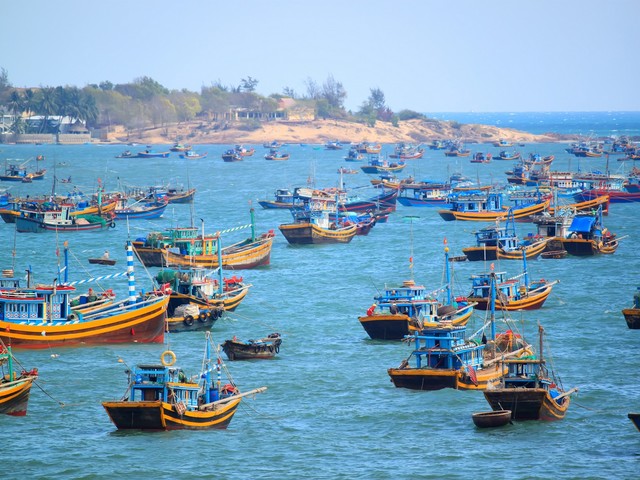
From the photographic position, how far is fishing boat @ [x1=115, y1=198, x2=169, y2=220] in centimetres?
11884

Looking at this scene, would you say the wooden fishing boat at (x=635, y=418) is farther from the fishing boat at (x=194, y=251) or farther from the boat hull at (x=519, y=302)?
the fishing boat at (x=194, y=251)

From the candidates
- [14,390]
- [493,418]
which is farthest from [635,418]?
[14,390]

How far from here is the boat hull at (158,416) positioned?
43.0m

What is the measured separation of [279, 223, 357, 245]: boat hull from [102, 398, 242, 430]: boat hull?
178ft

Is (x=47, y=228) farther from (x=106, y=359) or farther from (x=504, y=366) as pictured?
(x=504, y=366)

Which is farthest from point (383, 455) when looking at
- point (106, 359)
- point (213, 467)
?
point (106, 359)

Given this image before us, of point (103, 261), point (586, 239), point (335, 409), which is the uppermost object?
point (586, 239)

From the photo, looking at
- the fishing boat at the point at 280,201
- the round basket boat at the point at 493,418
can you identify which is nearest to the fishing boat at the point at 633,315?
the round basket boat at the point at 493,418

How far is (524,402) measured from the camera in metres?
44.8

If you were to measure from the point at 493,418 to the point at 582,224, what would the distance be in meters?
51.0

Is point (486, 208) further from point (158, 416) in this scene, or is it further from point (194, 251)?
point (158, 416)

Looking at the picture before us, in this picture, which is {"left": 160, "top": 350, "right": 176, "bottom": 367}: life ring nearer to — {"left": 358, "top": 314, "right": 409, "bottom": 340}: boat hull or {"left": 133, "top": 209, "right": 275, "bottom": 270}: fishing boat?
{"left": 358, "top": 314, "right": 409, "bottom": 340}: boat hull

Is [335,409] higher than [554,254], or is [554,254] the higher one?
[554,254]

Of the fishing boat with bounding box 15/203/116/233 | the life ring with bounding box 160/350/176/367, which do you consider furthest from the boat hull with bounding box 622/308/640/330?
the fishing boat with bounding box 15/203/116/233
